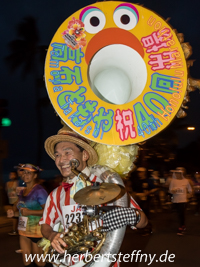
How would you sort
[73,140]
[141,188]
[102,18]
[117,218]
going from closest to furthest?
1. [117,218]
2. [102,18]
3. [73,140]
4. [141,188]

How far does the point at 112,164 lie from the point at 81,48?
0.92m

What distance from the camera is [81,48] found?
2.46 meters

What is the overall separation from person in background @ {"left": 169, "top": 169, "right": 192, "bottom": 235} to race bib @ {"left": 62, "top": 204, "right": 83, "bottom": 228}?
515cm

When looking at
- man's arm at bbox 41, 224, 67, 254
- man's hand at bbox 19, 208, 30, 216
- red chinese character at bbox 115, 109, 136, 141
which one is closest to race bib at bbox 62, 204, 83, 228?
man's arm at bbox 41, 224, 67, 254

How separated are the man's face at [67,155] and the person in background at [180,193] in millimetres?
5047

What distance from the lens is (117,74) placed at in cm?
287

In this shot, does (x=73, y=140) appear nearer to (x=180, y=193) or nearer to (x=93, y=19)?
(x=93, y=19)

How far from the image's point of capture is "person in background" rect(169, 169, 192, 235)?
23.8 feet

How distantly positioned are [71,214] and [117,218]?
1.69ft

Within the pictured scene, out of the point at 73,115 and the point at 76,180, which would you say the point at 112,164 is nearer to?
the point at 76,180

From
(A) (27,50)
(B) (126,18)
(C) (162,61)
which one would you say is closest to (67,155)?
(C) (162,61)

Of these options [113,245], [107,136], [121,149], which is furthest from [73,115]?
[113,245]

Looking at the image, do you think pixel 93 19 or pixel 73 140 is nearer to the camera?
pixel 93 19

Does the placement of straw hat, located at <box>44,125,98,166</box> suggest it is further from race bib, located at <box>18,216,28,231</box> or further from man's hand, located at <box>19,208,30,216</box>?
race bib, located at <box>18,216,28,231</box>
